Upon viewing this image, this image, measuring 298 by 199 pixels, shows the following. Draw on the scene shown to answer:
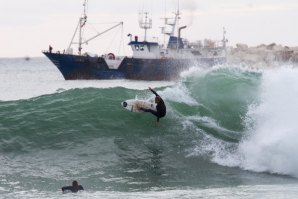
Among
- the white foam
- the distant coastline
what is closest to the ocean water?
the white foam

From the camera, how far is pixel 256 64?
88.9 metres

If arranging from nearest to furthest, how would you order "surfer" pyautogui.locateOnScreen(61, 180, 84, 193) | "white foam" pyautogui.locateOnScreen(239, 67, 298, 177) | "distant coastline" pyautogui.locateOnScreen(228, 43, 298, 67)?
"surfer" pyautogui.locateOnScreen(61, 180, 84, 193) < "white foam" pyautogui.locateOnScreen(239, 67, 298, 177) < "distant coastline" pyautogui.locateOnScreen(228, 43, 298, 67)

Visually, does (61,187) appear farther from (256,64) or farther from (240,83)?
(256,64)

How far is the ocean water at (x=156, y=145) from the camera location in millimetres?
14750

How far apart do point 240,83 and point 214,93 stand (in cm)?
213

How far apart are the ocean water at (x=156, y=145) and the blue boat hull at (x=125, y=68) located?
35679mm

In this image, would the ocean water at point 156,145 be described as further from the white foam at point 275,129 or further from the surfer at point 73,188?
the surfer at point 73,188

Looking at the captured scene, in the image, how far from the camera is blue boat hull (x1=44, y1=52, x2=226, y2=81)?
199 ft

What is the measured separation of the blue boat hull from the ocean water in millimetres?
35679

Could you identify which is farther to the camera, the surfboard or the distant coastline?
the distant coastline

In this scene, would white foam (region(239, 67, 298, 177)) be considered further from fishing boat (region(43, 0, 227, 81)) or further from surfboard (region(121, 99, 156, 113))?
fishing boat (region(43, 0, 227, 81))

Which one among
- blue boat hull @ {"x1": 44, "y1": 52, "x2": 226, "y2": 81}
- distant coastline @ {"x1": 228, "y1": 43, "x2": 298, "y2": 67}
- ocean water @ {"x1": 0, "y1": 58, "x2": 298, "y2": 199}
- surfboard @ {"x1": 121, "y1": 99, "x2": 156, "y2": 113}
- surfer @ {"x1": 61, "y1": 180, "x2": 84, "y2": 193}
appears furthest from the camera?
distant coastline @ {"x1": 228, "y1": 43, "x2": 298, "y2": 67}

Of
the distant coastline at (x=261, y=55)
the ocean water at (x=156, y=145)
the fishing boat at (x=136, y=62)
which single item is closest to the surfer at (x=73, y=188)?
the ocean water at (x=156, y=145)

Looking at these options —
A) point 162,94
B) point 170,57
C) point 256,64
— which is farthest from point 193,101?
point 256,64
